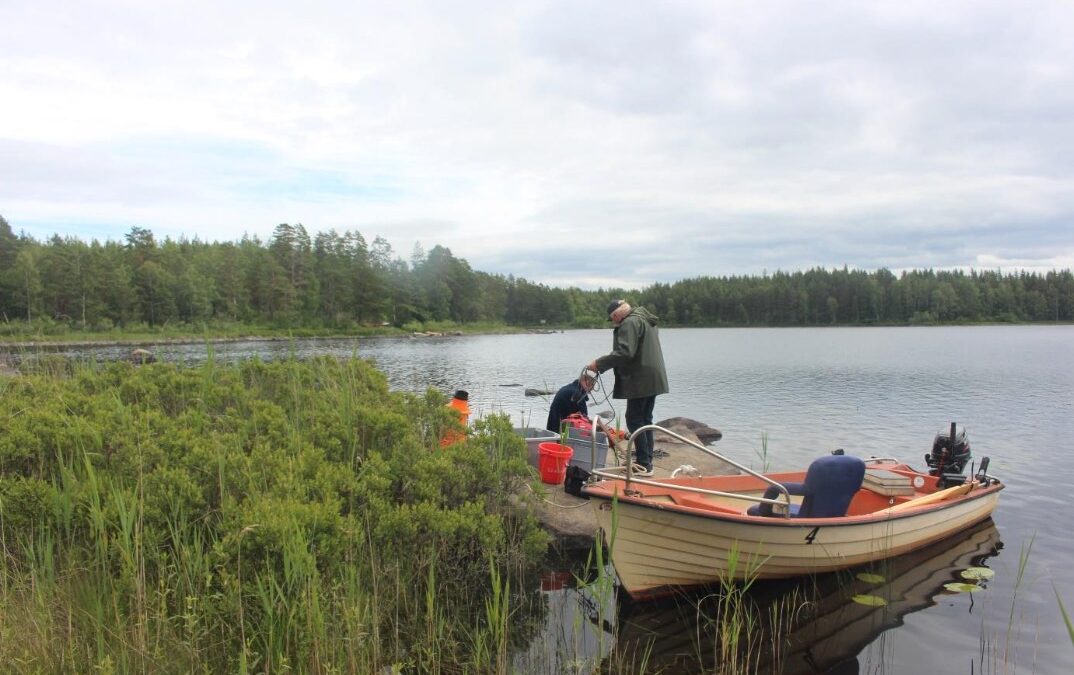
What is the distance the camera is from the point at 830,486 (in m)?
6.39

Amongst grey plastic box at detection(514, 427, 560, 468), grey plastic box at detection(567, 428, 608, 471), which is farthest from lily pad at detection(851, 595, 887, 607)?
grey plastic box at detection(514, 427, 560, 468)

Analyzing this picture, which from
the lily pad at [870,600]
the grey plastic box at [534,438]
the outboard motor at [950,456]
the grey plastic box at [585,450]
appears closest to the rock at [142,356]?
the grey plastic box at [534,438]

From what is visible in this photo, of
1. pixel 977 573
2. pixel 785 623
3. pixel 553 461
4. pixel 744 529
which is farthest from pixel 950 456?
pixel 553 461

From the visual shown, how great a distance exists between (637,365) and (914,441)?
35.5ft

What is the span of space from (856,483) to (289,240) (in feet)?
313

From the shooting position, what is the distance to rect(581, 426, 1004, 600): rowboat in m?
5.90

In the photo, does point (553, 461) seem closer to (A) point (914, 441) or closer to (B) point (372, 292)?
(A) point (914, 441)

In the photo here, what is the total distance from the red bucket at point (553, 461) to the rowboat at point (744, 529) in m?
0.92

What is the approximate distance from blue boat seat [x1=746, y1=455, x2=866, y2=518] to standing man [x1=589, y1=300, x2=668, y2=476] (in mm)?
2247

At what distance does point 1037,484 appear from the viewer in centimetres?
1181

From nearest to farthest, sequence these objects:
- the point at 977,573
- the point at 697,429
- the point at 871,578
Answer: the point at 871,578
the point at 977,573
the point at 697,429

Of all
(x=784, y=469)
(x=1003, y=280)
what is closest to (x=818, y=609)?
(x=784, y=469)

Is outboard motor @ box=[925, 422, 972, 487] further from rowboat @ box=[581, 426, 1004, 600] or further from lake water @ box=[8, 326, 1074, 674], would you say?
rowboat @ box=[581, 426, 1004, 600]

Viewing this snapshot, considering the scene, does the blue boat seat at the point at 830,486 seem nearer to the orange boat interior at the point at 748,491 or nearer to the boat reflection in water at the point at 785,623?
the orange boat interior at the point at 748,491
